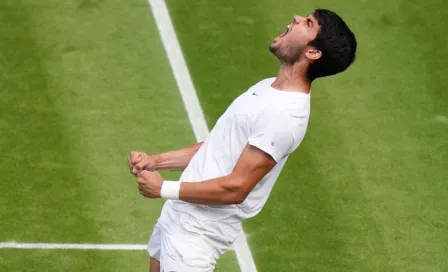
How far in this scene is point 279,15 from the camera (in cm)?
1434

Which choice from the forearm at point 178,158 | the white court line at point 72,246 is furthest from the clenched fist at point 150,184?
the white court line at point 72,246

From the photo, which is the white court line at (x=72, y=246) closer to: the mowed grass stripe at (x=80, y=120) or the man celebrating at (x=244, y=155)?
the mowed grass stripe at (x=80, y=120)

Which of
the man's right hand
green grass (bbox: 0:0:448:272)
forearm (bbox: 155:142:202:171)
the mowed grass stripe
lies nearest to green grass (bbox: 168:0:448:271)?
green grass (bbox: 0:0:448:272)

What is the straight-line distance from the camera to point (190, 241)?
8.46m

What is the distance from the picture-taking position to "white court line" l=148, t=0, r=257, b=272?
35.4 feet

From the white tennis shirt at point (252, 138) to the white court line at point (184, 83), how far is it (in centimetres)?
226

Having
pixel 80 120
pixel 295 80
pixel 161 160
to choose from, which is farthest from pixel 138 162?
pixel 80 120

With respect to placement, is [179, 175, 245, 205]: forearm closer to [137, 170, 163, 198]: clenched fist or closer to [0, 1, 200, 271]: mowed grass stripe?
[137, 170, 163, 198]: clenched fist

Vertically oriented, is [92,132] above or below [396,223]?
above

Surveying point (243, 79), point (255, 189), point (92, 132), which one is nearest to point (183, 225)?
point (255, 189)

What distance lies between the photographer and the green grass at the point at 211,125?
10898 mm

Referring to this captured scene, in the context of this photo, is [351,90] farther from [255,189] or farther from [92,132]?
[255,189]

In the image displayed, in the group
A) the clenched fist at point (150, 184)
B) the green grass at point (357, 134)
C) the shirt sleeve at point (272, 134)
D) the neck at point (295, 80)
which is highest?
the neck at point (295, 80)

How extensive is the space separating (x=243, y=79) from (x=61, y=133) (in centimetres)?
225
